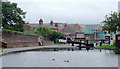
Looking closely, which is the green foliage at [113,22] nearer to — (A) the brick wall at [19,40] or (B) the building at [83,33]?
(A) the brick wall at [19,40]

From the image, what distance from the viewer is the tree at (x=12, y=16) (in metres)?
61.8

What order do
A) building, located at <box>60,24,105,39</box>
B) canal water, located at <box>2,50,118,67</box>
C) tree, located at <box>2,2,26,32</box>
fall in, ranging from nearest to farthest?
canal water, located at <box>2,50,118,67</box>
tree, located at <box>2,2,26,32</box>
building, located at <box>60,24,105,39</box>

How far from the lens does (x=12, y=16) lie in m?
62.9

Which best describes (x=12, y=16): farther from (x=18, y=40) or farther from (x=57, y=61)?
(x=57, y=61)

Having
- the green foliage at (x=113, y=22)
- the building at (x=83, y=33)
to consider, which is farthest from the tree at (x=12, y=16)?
the building at (x=83, y=33)

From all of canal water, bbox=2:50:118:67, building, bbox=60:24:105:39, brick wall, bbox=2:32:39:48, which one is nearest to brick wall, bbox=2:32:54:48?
brick wall, bbox=2:32:39:48

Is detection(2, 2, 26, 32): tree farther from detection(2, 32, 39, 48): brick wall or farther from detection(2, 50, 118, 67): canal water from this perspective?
detection(2, 50, 118, 67): canal water

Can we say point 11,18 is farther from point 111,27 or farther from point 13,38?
point 111,27

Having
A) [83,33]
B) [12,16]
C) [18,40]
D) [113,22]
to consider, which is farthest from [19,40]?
[83,33]

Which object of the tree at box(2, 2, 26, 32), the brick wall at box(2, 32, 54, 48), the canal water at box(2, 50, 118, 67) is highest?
the tree at box(2, 2, 26, 32)

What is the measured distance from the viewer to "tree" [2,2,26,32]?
203 ft

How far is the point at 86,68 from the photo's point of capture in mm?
26141

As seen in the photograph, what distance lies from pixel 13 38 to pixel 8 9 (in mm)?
8871

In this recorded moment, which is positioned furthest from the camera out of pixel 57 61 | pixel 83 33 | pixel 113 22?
pixel 83 33
